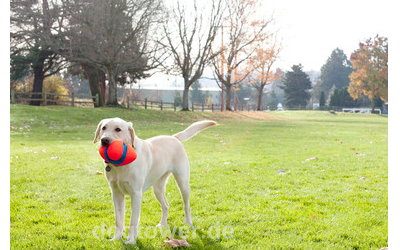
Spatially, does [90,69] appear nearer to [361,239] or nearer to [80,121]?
[80,121]

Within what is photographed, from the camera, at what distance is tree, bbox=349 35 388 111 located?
5200 cm

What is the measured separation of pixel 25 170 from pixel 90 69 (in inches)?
961

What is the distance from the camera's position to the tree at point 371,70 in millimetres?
52000

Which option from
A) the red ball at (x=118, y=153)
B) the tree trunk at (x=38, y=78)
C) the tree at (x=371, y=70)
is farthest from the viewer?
the tree at (x=371, y=70)

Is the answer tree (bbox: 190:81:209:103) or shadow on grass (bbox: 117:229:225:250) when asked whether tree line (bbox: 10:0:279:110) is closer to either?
shadow on grass (bbox: 117:229:225:250)

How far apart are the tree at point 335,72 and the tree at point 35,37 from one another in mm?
66299

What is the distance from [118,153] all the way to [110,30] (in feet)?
81.0

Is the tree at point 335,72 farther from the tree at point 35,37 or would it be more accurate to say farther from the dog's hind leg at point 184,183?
the dog's hind leg at point 184,183

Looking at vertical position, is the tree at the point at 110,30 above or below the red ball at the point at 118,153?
above

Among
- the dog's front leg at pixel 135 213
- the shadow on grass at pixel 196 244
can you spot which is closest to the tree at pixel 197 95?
the shadow on grass at pixel 196 244

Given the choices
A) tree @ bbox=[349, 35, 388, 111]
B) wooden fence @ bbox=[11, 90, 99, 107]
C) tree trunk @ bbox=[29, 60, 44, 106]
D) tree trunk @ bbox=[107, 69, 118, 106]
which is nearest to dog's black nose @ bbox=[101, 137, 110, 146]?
tree trunk @ bbox=[107, 69, 118, 106]

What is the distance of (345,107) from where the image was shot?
69.7 m

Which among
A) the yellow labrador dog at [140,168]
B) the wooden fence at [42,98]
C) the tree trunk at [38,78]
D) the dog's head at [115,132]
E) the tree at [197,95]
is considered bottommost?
the yellow labrador dog at [140,168]

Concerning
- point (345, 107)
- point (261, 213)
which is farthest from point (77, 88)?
point (261, 213)
